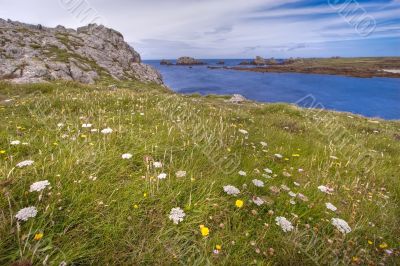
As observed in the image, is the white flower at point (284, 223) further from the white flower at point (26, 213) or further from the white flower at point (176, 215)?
the white flower at point (26, 213)

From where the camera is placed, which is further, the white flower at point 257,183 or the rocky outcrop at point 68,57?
the rocky outcrop at point 68,57

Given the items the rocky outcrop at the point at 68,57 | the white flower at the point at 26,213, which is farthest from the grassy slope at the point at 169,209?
the rocky outcrop at the point at 68,57

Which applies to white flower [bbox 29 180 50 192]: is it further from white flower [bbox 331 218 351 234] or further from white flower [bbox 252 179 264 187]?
white flower [bbox 331 218 351 234]

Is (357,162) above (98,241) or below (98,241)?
below

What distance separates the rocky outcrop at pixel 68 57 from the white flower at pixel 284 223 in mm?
34313

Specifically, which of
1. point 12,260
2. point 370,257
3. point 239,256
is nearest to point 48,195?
point 12,260

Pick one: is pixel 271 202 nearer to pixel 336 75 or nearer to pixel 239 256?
pixel 239 256

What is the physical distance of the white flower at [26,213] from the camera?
2.41 m

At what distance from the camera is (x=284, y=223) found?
3.10 metres

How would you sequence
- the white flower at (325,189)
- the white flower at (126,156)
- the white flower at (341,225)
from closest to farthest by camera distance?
1. the white flower at (341,225)
2. the white flower at (126,156)
3. the white flower at (325,189)

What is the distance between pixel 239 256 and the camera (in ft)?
8.55

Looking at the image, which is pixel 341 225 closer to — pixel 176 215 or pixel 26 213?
pixel 176 215

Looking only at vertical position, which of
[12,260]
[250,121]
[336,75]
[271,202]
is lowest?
[336,75]

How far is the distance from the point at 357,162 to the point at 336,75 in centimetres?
18219
